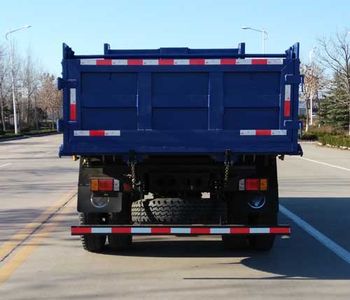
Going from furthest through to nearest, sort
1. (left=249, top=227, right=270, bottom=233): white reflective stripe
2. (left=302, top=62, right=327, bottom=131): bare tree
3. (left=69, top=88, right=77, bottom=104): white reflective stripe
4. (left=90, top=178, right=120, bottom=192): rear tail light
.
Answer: (left=302, top=62, right=327, bottom=131): bare tree, (left=90, top=178, right=120, bottom=192): rear tail light, (left=249, top=227, right=270, bottom=233): white reflective stripe, (left=69, top=88, right=77, bottom=104): white reflective stripe

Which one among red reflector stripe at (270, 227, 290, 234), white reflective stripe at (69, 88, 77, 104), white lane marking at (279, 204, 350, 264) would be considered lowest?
white lane marking at (279, 204, 350, 264)

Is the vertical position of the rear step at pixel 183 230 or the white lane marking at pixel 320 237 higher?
the rear step at pixel 183 230

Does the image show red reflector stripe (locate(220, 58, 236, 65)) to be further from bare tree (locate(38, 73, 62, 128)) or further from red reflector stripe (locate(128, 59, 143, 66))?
bare tree (locate(38, 73, 62, 128))

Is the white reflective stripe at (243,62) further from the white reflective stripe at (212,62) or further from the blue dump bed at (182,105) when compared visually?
the white reflective stripe at (212,62)

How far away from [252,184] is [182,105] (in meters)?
1.27

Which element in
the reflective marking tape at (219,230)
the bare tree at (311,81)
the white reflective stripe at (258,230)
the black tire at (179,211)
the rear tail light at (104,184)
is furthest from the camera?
the bare tree at (311,81)

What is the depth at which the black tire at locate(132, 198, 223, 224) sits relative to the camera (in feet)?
24.2

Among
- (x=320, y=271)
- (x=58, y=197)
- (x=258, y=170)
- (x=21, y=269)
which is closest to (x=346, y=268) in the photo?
(x=320, y=271)

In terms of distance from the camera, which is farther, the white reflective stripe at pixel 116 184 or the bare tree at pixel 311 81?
the bare tree at pixel 311 81

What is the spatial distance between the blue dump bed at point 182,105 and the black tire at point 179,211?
86 cm

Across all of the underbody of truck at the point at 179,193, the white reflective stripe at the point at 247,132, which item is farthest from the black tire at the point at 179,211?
the white reflective stripe at the point at 247,132

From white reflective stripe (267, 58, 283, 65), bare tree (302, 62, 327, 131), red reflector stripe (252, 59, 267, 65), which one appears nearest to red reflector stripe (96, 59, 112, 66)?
red reflector stripe (252, 59, 267, 65)

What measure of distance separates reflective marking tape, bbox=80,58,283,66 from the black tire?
1683 mm

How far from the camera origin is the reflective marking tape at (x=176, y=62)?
6730mm
